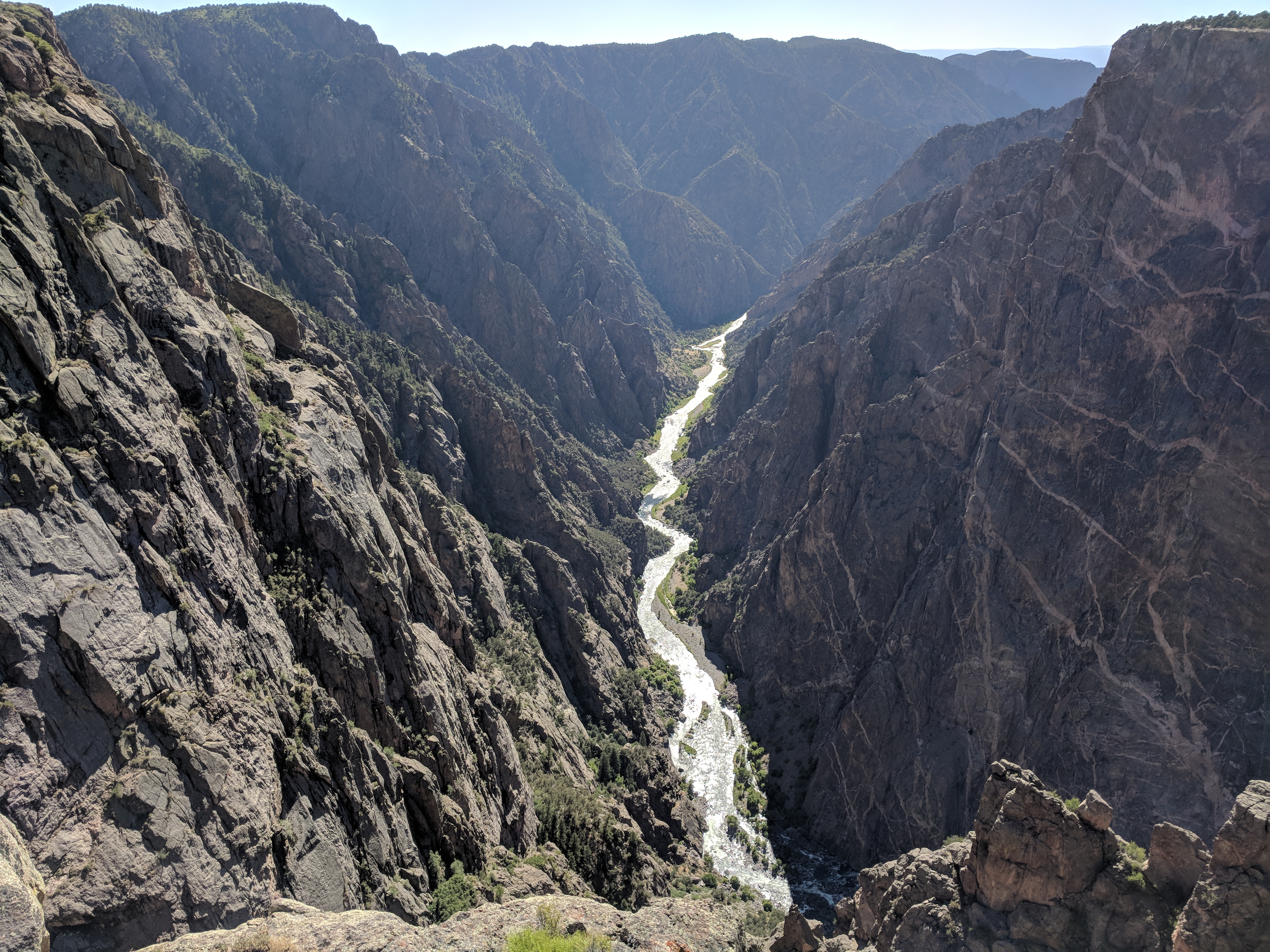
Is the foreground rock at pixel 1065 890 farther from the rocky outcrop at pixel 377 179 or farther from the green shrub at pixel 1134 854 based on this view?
the rocky outcrop at pixel 377 179

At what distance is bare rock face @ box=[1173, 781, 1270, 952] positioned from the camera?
24594mm

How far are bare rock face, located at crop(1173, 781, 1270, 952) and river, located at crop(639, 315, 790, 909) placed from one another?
3937 centimetres

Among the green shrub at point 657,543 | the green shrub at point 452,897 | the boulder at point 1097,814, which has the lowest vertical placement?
the green shrub at point 657,543

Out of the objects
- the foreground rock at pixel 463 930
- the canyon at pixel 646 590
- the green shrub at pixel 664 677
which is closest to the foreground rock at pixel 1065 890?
the canyon at pixel 646 590

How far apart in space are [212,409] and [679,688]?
2489 inches

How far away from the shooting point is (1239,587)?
4909 cm

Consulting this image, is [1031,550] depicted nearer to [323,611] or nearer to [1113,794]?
[1113,794]

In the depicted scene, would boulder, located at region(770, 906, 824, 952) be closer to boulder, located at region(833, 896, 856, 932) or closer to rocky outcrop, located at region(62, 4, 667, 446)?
boulder, located at region(833, 896, 856, 932)

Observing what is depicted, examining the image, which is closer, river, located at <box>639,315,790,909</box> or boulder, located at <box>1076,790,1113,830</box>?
boulder, located at <box>1076,790,1113,830</box>

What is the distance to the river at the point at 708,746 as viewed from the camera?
63.9 metres

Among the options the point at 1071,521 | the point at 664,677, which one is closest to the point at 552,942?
the point at 1071,521

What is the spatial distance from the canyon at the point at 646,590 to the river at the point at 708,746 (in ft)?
1.93

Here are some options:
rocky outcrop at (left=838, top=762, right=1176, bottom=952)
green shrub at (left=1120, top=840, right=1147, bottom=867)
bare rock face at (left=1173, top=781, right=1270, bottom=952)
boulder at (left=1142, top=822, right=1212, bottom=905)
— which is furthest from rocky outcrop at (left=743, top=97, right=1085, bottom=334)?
bare rock face at (left=1173, top=781, right=1270, bottom=952)

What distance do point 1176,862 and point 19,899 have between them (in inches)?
1348
